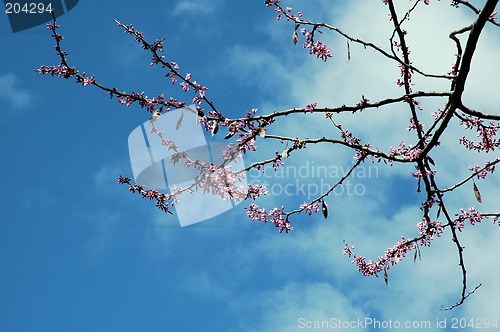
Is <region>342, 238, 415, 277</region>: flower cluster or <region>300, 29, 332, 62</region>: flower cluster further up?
<region>300, 29, 332, 62</region>: flower cluster

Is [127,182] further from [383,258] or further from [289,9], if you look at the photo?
[383,258]

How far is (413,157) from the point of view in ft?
15.5

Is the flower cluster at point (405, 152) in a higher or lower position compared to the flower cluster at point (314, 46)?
lower

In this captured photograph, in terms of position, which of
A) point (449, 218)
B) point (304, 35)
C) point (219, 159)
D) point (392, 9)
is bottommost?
point (449, 218)

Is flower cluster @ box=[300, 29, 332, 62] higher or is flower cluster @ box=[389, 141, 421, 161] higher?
flower cluster @ box=[300, 29, 332, 62]

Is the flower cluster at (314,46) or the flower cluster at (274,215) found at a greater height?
the flower cluster at (314,46)

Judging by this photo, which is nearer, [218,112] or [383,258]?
[218,112]

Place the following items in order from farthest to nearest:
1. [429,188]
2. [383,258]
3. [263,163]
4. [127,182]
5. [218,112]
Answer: [383,258]
[127,182]
[429,188]
[263,163]
[218,112]

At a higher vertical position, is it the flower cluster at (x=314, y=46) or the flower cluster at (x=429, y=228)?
the flower cluster at (x=314, y=46)

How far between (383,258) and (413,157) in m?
1.62

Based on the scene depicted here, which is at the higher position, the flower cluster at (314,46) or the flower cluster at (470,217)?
the flower cluster at (314,46)

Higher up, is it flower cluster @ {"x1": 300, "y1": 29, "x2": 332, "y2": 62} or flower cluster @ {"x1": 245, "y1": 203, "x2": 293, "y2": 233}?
flower cluster @ {"x1": 300, "y1": 29, "x2": 332, "y2": 62}

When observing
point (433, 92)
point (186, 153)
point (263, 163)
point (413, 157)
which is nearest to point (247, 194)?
point (263, 163)

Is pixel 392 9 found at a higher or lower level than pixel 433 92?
higher
